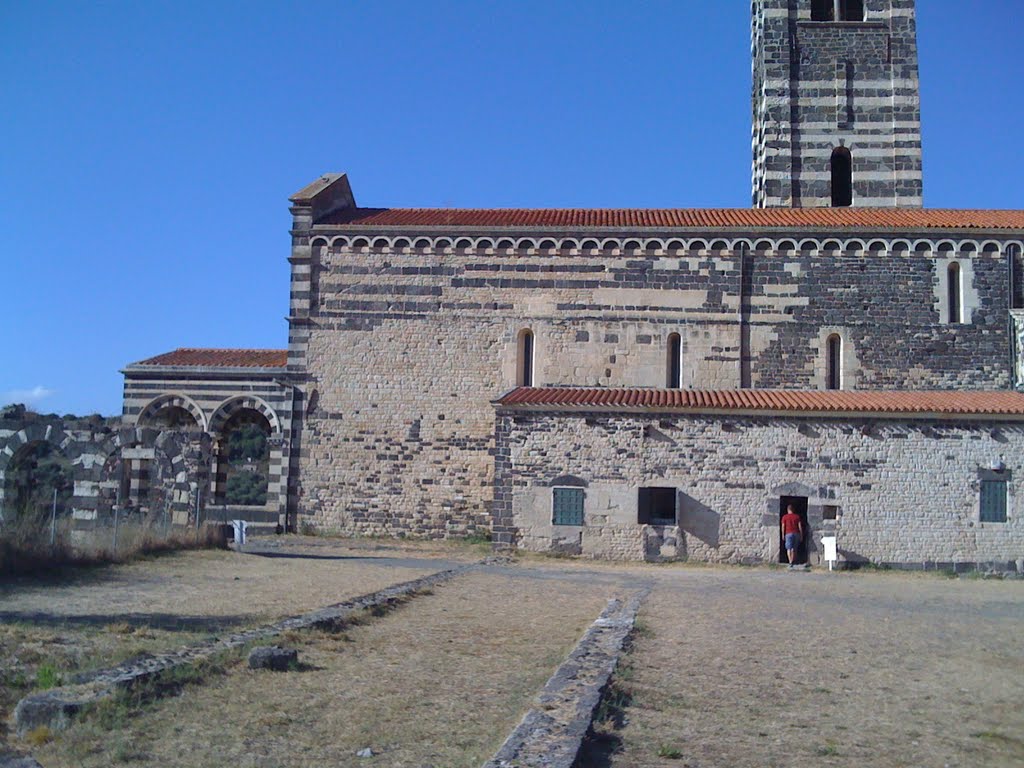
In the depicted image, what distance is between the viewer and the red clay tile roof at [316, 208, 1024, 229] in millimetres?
23172

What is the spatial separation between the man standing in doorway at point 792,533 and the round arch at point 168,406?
Result: 15.1 m

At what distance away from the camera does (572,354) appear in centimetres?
2350

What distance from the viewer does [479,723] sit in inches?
251

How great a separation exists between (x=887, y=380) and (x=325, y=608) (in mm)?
16460

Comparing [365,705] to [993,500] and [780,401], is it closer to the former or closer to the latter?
[780,401]

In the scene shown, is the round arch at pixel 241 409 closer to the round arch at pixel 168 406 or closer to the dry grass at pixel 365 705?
the round arch at pixel 168 406

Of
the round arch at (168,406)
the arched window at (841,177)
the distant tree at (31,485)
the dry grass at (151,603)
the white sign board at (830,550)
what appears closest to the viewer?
the dry grass at (151,603)

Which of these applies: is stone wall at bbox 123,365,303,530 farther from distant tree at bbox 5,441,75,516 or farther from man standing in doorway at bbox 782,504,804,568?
man standing in doorway at bbox 782,504,804,568

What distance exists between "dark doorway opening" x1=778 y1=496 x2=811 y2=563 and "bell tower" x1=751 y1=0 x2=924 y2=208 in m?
10.2

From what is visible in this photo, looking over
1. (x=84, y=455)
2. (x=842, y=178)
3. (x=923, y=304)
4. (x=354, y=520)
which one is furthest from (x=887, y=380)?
(x=84, y=455)

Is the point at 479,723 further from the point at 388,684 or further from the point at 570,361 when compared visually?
the point at 570,361

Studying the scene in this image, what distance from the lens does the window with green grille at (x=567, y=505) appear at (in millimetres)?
20188

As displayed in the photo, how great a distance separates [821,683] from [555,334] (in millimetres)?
16256

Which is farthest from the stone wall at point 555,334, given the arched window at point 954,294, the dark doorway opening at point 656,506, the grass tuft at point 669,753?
→ the grass tuft at point 669,753
